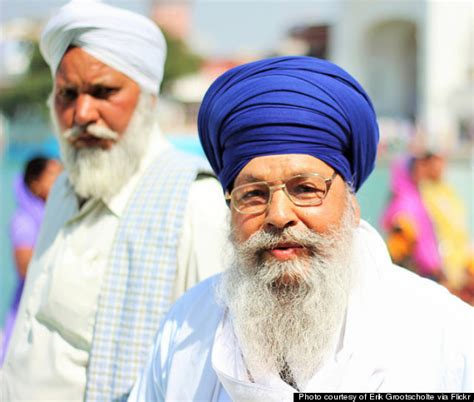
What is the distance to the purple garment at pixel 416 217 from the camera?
4.63m

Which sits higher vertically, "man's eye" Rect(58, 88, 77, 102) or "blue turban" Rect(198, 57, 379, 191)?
"man's eye" Rect(58, 88, 77, 102)

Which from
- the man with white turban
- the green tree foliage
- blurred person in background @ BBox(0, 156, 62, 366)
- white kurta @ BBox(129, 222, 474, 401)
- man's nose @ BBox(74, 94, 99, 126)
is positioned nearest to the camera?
white kurta @ BBox(129, 222, 474, 401)

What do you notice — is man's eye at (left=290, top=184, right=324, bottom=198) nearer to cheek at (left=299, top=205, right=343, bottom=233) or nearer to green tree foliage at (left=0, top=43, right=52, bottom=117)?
cheek at (left=299, top=205, right=343, bottom=233)

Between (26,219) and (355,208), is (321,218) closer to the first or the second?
(355,208)

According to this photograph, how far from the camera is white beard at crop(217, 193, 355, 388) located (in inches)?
64.3

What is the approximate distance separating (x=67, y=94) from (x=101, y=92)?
104 millimetres

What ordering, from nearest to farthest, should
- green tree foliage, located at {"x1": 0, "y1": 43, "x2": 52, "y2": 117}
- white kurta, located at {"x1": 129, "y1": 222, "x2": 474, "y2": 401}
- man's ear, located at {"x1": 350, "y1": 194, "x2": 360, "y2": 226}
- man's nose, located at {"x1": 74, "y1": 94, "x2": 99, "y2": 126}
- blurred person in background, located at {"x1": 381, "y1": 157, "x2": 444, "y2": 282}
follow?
white kurta, located at {"x1": 129, "y1": 222, "x2": 474, "y2": 401} < man's ear, located at {"x1": 350, "y1": 194, "x2": 360, "y2": 226} < man's nose, located at {"x1": 74, "y1": 94, "x2": 99, "y2": 126} < blurred person in background, located at {"x1": 381, "y1": 157, "x2": 444, "y2": 282} < green tree foliage, located at {"x1": 0, "y1": 43, "x2": 52, "y2": 117}

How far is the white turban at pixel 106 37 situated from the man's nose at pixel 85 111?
4.8 inches

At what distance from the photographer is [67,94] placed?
2355 millimetres

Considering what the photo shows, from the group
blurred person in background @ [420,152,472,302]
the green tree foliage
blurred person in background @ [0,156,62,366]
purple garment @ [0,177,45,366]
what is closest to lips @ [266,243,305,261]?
blurred person in background @ [0,156,62,366]

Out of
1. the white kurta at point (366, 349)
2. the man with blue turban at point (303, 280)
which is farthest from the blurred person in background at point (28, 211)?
the man with blue turban at point (303, 280)

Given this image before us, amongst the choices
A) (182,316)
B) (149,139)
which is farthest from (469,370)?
(149,139)

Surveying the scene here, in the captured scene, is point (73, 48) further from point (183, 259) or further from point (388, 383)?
point (388, 383)

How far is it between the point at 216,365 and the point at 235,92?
56 cm
